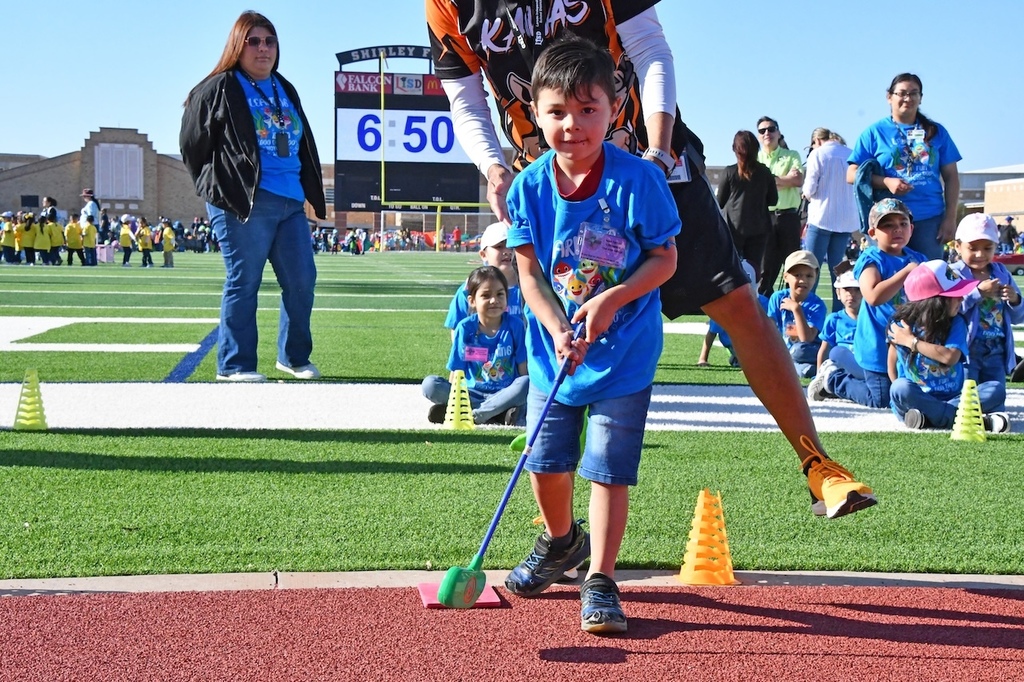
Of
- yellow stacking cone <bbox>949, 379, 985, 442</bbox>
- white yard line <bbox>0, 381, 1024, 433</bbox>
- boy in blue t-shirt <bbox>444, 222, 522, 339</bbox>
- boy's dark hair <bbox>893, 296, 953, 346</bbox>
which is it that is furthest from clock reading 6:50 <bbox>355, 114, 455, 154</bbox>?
yellow stacking cone <bbox>949, 379, 985, 442</bbox>

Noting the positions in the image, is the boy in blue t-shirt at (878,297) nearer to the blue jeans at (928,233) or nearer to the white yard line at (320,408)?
the white yard line at (320,408)

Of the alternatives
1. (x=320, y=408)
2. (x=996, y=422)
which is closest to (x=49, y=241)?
(x=320, y=408)

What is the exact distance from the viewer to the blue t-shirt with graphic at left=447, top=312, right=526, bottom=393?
6641 mm

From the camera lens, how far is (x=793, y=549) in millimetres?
3832

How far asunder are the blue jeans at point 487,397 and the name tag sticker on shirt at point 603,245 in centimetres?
297

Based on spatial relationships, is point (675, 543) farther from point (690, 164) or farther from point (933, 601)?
point (690, 164)

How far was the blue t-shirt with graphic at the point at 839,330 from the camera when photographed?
341 inches

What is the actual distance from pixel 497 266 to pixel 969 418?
2.78 metres

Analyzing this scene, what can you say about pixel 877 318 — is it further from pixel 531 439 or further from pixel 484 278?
pixel 531 439

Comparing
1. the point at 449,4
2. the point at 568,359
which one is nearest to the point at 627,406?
the point at 568,359

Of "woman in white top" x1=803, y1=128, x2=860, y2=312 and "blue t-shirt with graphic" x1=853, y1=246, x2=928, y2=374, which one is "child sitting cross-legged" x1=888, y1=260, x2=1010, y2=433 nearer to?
"blue t-shirt with graphic" x1=853, y1=246, x2=928, y2=374

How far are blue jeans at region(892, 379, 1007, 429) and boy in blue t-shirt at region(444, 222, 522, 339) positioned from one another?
2.18m

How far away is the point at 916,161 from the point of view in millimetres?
8211

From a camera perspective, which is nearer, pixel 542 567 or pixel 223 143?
pixel 542 567
